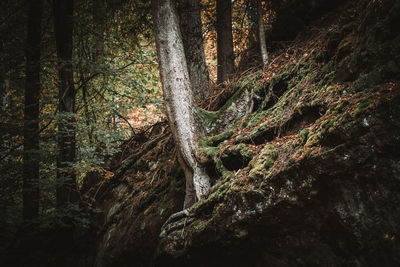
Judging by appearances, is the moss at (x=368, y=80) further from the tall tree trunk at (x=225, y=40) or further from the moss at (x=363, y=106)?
the tall tree trunk at (x=225, y=40)

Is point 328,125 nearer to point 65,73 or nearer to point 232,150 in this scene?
point 232,150

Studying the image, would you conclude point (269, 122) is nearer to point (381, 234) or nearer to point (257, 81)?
point (257, 81)

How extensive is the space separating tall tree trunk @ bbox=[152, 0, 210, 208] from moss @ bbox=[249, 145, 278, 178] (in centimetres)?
122

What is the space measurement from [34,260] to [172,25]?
6142 millimetres

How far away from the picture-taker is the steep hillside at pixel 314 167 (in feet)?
6.07

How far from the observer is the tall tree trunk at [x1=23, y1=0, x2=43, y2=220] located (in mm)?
4796

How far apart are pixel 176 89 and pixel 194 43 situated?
1.96 metres

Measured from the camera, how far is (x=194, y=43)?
18.1ft

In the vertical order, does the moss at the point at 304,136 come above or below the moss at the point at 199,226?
above

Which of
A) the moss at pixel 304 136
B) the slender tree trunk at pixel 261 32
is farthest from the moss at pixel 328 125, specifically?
the slender tree trunk at pixel 261 32

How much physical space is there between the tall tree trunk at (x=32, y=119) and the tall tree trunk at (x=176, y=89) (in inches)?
107

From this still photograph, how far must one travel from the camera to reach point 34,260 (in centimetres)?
559

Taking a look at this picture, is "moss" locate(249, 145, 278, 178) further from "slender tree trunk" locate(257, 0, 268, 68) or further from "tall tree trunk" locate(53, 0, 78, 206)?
"tall tree trunk" locate(53, 0, 78, 206)

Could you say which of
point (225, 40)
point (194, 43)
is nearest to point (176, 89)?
point (194, 43)
